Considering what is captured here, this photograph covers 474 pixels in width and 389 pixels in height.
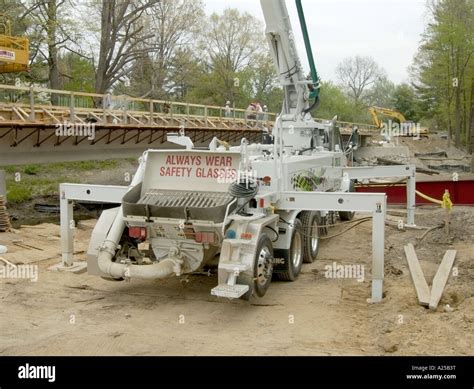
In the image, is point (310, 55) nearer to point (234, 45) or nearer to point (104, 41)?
point (104, 41)

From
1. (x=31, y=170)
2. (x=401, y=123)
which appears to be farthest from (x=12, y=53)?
(x=401, y=123)

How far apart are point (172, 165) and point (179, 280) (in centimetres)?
204

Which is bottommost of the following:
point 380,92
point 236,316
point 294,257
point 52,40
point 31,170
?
point 236,316

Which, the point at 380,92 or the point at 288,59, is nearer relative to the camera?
the point at 288,59

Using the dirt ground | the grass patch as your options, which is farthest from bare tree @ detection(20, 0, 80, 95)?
the dirt ground

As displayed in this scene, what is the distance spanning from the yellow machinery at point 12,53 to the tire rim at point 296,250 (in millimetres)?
14871

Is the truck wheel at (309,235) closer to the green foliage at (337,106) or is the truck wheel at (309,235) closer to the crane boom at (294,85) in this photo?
the crane boom at (294,85)

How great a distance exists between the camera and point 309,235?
33.5 feet

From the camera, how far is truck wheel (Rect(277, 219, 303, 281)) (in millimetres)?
8906

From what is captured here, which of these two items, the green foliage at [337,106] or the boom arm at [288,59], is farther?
the green foliage at [337,106]

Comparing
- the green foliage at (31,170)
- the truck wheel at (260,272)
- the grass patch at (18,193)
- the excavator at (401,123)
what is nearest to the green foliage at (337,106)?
the excavator at (401,123)

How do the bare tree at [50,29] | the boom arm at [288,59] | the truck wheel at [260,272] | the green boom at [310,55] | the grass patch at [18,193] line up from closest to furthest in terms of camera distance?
the truck wheel at [260,272] → the boom arm at [288,59] → the green boom at [310,55] → the grass patch at [18,193] → the bare tree at [50,29]

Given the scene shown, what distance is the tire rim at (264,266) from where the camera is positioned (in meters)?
7.53

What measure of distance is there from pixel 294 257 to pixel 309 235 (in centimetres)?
99
